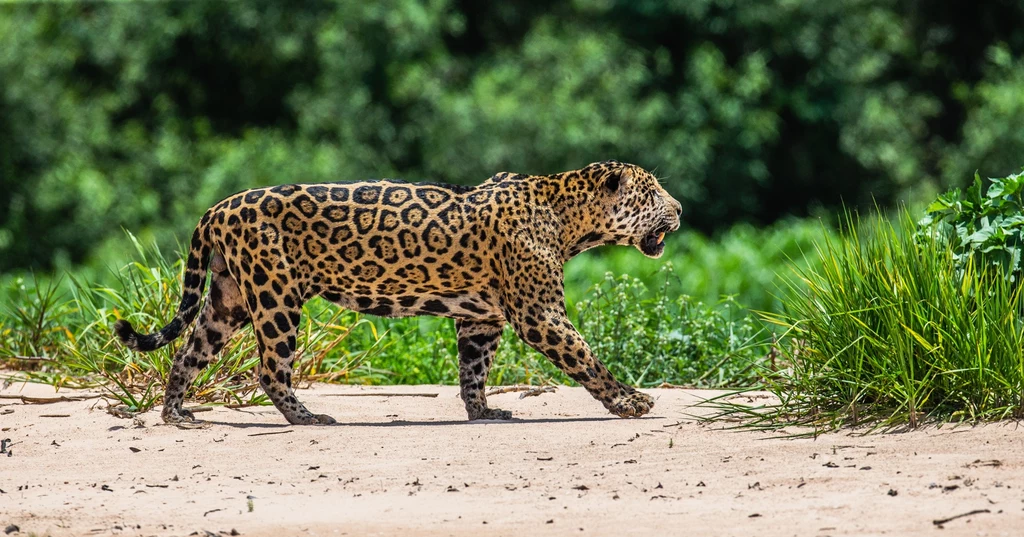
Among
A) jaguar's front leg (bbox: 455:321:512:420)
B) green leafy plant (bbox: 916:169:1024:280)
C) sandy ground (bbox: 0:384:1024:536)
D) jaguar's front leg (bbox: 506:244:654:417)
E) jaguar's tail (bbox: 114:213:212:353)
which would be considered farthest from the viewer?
jaguar's front leg (bbox: 455:321:512:420)

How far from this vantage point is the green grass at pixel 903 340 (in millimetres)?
6422

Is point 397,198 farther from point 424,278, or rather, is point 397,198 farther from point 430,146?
point 430,146

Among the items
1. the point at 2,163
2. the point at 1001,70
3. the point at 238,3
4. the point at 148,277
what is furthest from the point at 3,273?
the point at 1001,70

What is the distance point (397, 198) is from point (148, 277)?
240 centimetres

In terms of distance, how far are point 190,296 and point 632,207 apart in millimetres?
2369

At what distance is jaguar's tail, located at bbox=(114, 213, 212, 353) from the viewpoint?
7480 mm

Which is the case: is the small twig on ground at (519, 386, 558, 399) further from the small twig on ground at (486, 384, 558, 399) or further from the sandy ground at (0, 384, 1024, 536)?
the sandy ground at (0, 384, 1024, 536)

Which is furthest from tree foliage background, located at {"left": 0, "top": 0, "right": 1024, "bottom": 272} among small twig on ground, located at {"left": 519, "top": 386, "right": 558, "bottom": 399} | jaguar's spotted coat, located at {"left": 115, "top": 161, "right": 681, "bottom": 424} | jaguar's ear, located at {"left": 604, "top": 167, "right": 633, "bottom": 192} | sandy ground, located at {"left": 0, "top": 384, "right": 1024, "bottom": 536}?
sandy ground, located at {"left": 0, "top": 384, "right": 1024, "bottom": 536}

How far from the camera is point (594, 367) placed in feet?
24.2

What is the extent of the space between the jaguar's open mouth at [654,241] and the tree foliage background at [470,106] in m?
12.6

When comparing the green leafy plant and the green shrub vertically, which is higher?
the green leafy plant

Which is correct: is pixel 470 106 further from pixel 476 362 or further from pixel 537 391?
pixel 476 362

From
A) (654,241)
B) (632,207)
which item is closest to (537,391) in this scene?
(654,241)

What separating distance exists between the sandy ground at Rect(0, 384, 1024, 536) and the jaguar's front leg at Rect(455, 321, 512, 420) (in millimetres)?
279
